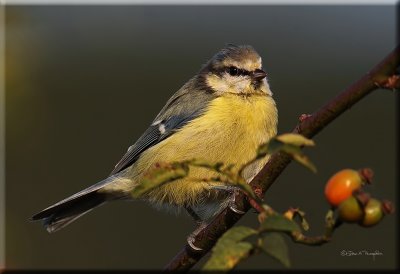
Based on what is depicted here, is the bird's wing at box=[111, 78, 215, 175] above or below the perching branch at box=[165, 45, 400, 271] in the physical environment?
below

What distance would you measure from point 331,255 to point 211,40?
5.80 m

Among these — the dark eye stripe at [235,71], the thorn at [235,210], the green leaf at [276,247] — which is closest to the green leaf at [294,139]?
the green leaf at [276,247]

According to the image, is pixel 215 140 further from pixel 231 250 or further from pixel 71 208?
pixel 231 250

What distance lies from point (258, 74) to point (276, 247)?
1.53 metres

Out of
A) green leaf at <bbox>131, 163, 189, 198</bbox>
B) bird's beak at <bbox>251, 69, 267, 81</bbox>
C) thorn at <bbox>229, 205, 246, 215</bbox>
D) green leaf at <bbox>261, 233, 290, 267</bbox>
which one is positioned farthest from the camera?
bird's beak at <bbox>251, 69, 267, 81</bbox>

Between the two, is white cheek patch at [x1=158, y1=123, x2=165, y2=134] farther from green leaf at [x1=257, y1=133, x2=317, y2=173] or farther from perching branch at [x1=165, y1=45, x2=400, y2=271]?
green leaf at [x1=257, y1=133, x2=317, y2=173]

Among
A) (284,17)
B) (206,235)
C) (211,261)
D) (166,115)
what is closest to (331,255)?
(166,115)

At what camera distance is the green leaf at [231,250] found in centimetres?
73

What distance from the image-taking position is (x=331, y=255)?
151 inches

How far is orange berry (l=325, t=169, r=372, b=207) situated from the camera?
793mm

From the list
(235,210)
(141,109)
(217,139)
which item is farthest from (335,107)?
(141,109)

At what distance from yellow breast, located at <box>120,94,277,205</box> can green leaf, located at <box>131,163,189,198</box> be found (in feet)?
3.31

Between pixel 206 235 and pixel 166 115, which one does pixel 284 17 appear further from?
pixel 206 235

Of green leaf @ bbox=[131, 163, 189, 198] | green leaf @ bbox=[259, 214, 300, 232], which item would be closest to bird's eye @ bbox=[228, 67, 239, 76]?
green leaf @ bbox=[131, 163, 189, 198]
